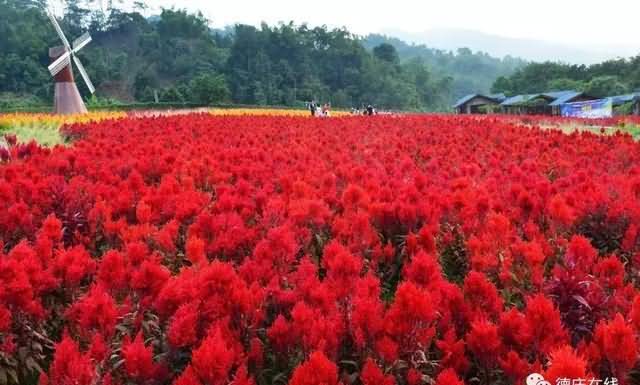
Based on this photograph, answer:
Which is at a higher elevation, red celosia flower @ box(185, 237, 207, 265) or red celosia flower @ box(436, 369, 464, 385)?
red celosia flower @ box(185, 237, 207, 265)

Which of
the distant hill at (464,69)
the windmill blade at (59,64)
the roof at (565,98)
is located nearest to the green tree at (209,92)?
the windmill blade at (59,64)

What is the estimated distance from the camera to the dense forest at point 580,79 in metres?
54.4

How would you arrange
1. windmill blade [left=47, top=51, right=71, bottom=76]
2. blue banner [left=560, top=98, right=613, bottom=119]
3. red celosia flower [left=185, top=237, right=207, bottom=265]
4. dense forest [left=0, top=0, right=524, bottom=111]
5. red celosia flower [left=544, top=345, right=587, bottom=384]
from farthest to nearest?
dense forest [left=0, top=0, right=524, bottom=111], blue banner [left=560, top=98, right=613, bottom=119], windmill blade [left=47, top=51, right=71, bottom=76], red celosia flower [left=185, top=237, right=207, bottom=265], red celosia flower [left=544, top=345, right=587, bottom=384]

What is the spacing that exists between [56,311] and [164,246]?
0.73 metres

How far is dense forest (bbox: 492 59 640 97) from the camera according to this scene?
54.4 meters

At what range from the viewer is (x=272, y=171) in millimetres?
6082

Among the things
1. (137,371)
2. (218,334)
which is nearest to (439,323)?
(218,334)

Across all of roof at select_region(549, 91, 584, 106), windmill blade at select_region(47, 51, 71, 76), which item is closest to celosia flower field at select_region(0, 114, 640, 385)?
windmill blade at select_region(47, 51, 71, 76)

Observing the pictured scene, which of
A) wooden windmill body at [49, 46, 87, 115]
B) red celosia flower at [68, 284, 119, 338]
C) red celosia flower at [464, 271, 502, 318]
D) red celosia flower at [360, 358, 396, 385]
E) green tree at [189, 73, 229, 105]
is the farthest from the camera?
green tree at [189, 73, 229, 105]

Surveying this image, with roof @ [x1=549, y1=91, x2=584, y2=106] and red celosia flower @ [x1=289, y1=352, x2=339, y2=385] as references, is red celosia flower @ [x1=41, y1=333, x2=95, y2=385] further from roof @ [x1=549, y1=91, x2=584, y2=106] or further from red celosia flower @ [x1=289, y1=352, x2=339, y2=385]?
roof @ [x1=549, y1=91, x2=584, y2=106]

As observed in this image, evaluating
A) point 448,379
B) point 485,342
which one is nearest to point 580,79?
point 485,342

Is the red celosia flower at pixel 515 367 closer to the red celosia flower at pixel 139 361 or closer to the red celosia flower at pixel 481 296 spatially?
the red celosia flower at pixel 481 296

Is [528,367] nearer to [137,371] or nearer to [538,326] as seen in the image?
[538,326]

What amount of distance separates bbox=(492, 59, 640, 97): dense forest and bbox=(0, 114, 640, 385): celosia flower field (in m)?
56.1
